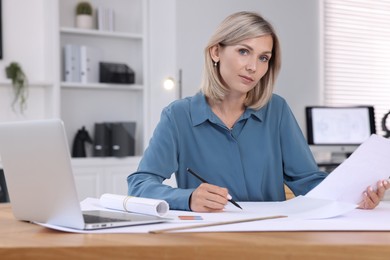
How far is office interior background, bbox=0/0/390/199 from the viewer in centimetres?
473

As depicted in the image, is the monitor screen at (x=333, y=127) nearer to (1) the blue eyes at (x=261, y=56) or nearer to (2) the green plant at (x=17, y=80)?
(2) the green plant at (x=17, y=80)

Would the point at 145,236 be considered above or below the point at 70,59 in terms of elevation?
below

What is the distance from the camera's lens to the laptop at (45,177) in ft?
3.81

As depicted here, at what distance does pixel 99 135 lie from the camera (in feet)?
16.1

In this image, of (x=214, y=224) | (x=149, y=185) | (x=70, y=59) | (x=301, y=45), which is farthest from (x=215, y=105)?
(x=301, y=45)

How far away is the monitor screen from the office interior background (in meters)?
0.67

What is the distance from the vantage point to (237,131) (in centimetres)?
198

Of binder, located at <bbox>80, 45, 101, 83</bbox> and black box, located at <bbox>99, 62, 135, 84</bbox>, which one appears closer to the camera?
binder, located at <bbox>80, 45, 101, 83</bbox>

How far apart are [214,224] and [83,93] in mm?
3907

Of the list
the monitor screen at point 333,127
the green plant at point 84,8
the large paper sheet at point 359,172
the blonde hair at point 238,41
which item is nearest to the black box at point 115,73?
the green plant at point 84,8

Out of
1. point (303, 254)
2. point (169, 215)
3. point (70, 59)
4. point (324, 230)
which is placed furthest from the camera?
point (70, 59)

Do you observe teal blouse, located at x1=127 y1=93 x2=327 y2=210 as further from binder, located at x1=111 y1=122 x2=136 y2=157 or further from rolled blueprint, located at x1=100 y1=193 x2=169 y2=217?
binder, located at x1=111 y1=122 x2=136 y2=157

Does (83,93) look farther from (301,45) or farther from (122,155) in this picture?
(301,45)

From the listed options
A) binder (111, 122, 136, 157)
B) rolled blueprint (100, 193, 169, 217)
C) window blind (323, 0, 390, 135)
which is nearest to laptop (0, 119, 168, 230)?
Result: rolled blueprint (100, 193, 169, 217)
